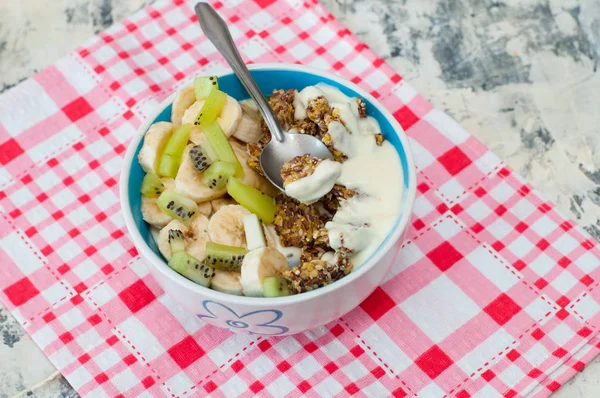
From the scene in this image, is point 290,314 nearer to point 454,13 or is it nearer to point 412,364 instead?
point 412,364

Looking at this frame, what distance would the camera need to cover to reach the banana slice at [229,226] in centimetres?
174

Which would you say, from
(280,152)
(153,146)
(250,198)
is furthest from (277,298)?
(153,146)

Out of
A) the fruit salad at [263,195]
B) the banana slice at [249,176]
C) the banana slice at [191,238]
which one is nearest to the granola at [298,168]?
the fruit salad at [263,195]

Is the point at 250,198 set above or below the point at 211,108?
below

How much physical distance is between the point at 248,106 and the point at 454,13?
102 centimetres

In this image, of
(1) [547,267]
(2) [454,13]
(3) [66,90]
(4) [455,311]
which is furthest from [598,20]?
(3) [66,90]

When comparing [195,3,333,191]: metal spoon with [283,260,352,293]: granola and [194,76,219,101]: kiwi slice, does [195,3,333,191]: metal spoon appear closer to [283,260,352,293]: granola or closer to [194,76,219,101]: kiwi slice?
[194,76,219,101]: kiwi slice

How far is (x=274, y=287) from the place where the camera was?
165 cm

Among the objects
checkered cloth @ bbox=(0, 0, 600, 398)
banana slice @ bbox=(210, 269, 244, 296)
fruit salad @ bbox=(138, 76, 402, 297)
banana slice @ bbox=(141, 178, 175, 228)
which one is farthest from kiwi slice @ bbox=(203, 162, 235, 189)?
checkered cloth @ bbox=(0, 0, 600, 398)

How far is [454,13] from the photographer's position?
2.65 meters

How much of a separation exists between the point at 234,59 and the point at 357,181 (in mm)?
457

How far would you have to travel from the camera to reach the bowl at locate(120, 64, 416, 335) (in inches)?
64.7

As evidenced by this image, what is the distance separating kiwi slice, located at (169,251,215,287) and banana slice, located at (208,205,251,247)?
0.08 meters

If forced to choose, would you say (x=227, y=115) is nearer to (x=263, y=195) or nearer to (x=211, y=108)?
(x=211, y=108)
